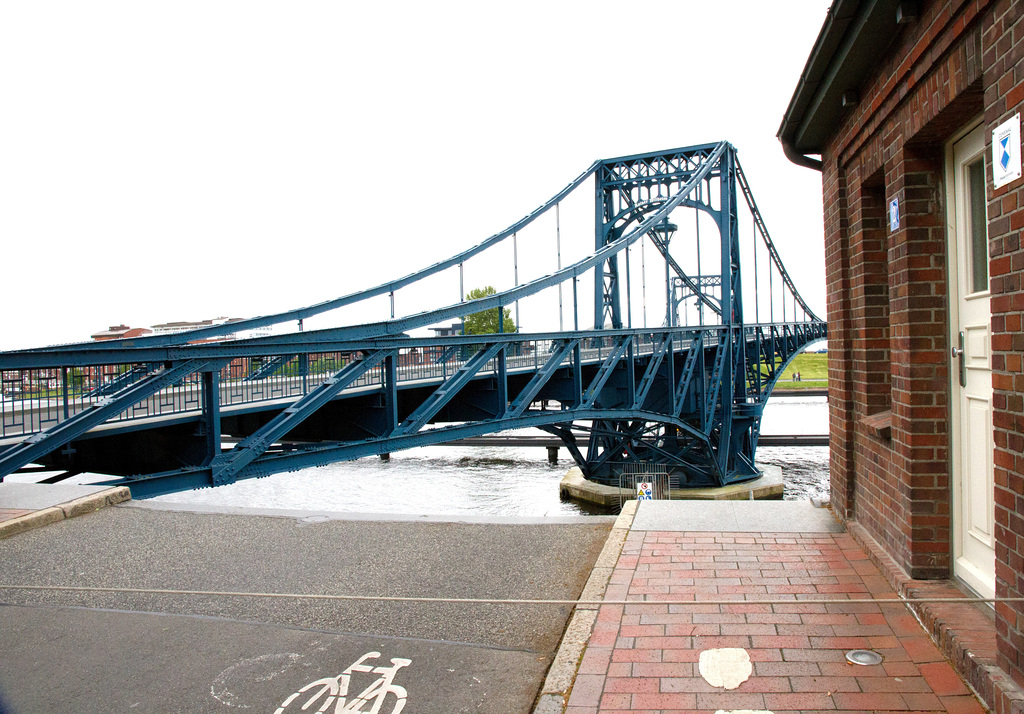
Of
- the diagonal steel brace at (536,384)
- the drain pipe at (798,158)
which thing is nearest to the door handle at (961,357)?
the drain pipe at (798,158)

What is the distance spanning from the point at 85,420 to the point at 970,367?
22.4 feet

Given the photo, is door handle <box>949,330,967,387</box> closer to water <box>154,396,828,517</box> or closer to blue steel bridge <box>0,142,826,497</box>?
blue steel bridge <box>0,142,826,497</box>

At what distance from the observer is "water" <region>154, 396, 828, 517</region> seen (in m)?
25.3

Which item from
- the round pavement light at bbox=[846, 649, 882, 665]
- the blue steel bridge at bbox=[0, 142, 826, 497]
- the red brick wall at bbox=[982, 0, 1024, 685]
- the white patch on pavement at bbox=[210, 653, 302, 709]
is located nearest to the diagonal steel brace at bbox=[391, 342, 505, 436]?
the blue steel bridge at bbox=[0, 142, 826, 497]

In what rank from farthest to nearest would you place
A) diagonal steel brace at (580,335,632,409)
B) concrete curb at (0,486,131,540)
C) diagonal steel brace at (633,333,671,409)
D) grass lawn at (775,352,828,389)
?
grass lawn at (775,352,828,389)
diagonal steel brace at (633,333,671,409)
diagonal steel brace at (580,335,632,409)
concrete curb at (0,486,131,540)

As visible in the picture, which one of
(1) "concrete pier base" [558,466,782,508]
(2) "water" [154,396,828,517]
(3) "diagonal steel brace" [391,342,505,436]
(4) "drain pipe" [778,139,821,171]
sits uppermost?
(4) "drain pipe" [778,139,821,171]

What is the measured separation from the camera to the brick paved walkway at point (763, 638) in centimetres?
310

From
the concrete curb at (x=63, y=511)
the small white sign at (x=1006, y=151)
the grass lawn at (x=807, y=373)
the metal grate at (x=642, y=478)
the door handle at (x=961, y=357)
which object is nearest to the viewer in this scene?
the small white sign at (x=1006, y=151)

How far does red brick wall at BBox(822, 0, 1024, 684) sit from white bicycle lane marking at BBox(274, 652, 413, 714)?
8.34 feet

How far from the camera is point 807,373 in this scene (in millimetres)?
85938

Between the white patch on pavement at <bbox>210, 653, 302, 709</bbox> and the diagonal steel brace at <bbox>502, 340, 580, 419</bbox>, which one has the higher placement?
the diagonal steel brace at <bbox>502, 340, 580, 419</bbox>

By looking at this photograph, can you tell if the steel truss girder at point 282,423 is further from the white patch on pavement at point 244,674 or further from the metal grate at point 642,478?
the metal grate at point 642,478

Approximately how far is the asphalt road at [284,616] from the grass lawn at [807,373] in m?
58.1

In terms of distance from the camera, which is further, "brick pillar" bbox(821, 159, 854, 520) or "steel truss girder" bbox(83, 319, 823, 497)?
"steel truss girder" bbox(83, 319, 823, 497)
